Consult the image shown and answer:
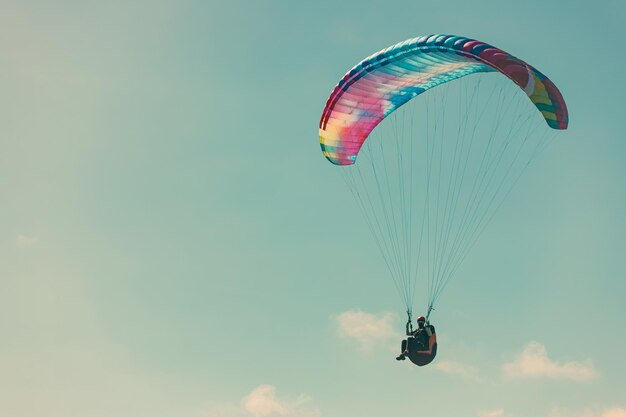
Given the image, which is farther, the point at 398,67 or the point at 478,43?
the point at 398,67

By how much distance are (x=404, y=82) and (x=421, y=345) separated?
351 inches

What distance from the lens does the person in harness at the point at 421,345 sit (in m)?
30.7

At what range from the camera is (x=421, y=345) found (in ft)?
101

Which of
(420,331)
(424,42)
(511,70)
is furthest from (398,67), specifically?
(420,331)

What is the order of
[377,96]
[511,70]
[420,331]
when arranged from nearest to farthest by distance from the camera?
[511,70]
[420,331]
[377,96]

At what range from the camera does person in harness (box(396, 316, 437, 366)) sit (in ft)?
101

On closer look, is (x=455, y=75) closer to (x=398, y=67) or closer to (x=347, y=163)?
(x=398, y=67)

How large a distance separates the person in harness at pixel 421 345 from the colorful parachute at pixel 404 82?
751cm

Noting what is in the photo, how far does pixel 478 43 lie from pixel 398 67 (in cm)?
358

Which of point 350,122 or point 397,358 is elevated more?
point 350,122

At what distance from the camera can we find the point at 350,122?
3441 cm

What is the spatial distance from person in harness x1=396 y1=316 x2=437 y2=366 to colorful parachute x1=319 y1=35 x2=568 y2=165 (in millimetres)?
7513

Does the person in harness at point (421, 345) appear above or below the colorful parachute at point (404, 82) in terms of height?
below

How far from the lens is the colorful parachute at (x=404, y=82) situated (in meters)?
28.5
